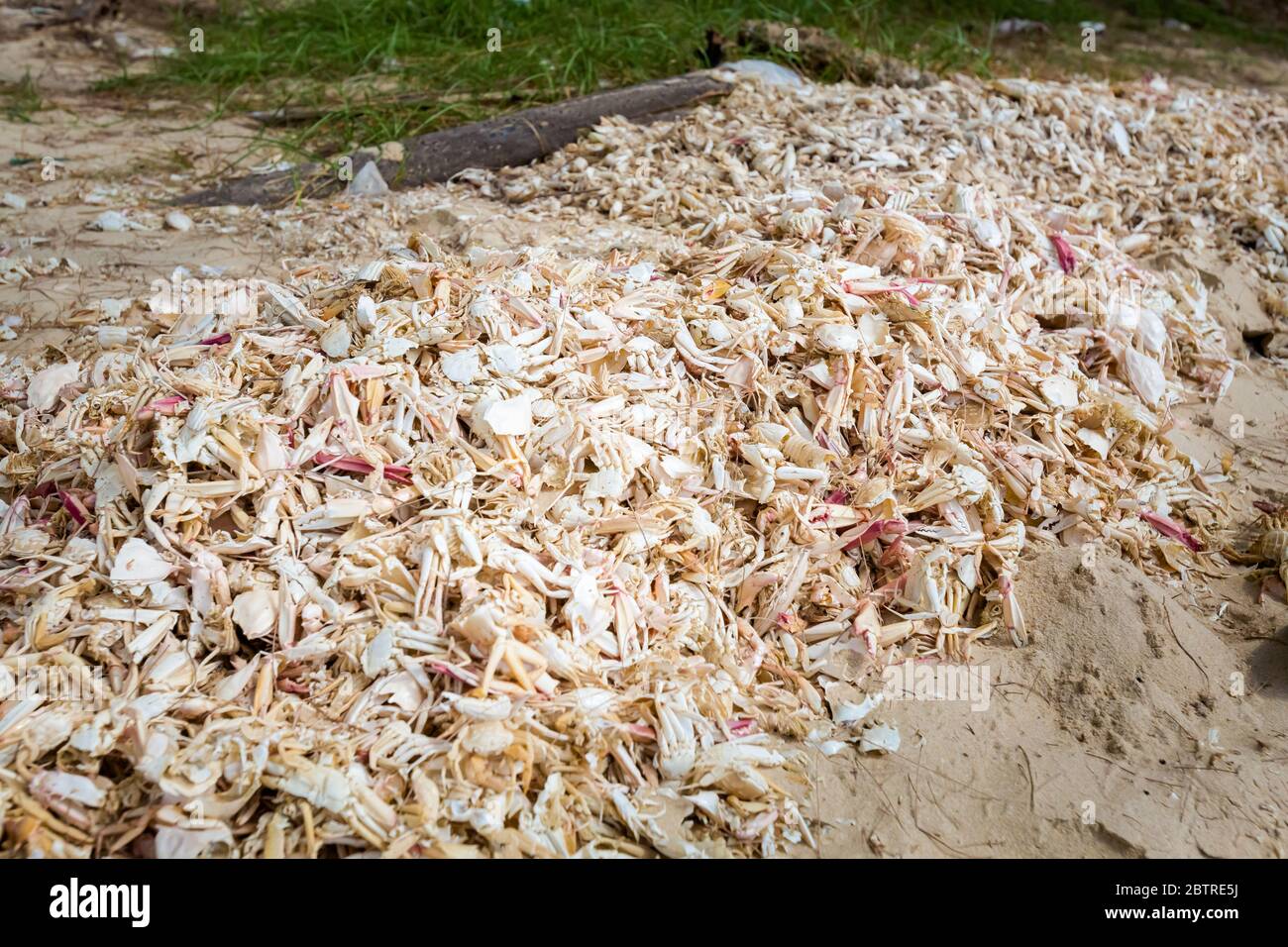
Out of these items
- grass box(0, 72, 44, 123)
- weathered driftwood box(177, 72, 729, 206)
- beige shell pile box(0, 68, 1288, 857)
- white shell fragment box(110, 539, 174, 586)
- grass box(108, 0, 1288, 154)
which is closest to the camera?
beige shell pile box(0, 68, 1288, 857)

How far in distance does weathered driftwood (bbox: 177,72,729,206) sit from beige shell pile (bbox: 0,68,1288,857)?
3.44ft

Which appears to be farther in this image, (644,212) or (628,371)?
(644,212)

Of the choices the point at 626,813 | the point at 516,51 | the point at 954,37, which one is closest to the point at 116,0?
the point at 516,51

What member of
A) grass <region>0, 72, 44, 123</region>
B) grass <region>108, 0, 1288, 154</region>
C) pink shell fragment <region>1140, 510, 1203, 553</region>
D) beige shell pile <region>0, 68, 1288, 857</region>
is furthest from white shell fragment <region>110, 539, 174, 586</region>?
grass <region>0, 72, 44, 123</region>

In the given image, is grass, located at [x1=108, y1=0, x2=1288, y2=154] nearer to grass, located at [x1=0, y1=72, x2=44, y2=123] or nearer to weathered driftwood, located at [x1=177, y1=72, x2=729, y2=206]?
weathered driftwood, located at [x1=177, y1=72, x2=729, y2=206]

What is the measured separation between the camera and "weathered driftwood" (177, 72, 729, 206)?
3.58m

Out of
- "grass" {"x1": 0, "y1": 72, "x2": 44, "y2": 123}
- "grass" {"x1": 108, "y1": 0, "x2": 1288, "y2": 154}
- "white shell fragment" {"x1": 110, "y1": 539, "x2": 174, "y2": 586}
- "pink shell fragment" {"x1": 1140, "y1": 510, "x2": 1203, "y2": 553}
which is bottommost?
"white shell fragment" {"x1": 110, "y1": 539, "x2": 174, "y2": 586}

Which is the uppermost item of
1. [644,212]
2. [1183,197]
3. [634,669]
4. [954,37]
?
[954,37]

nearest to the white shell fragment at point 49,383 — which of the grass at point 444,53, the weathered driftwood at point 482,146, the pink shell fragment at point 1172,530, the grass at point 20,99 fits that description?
the weathered driftwood at point 482,146

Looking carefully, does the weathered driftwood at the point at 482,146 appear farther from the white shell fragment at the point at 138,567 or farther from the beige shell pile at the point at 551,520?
the white shell fragment at the point at 138,567

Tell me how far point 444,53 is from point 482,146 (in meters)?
1.22

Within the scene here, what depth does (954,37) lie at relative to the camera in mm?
5254
